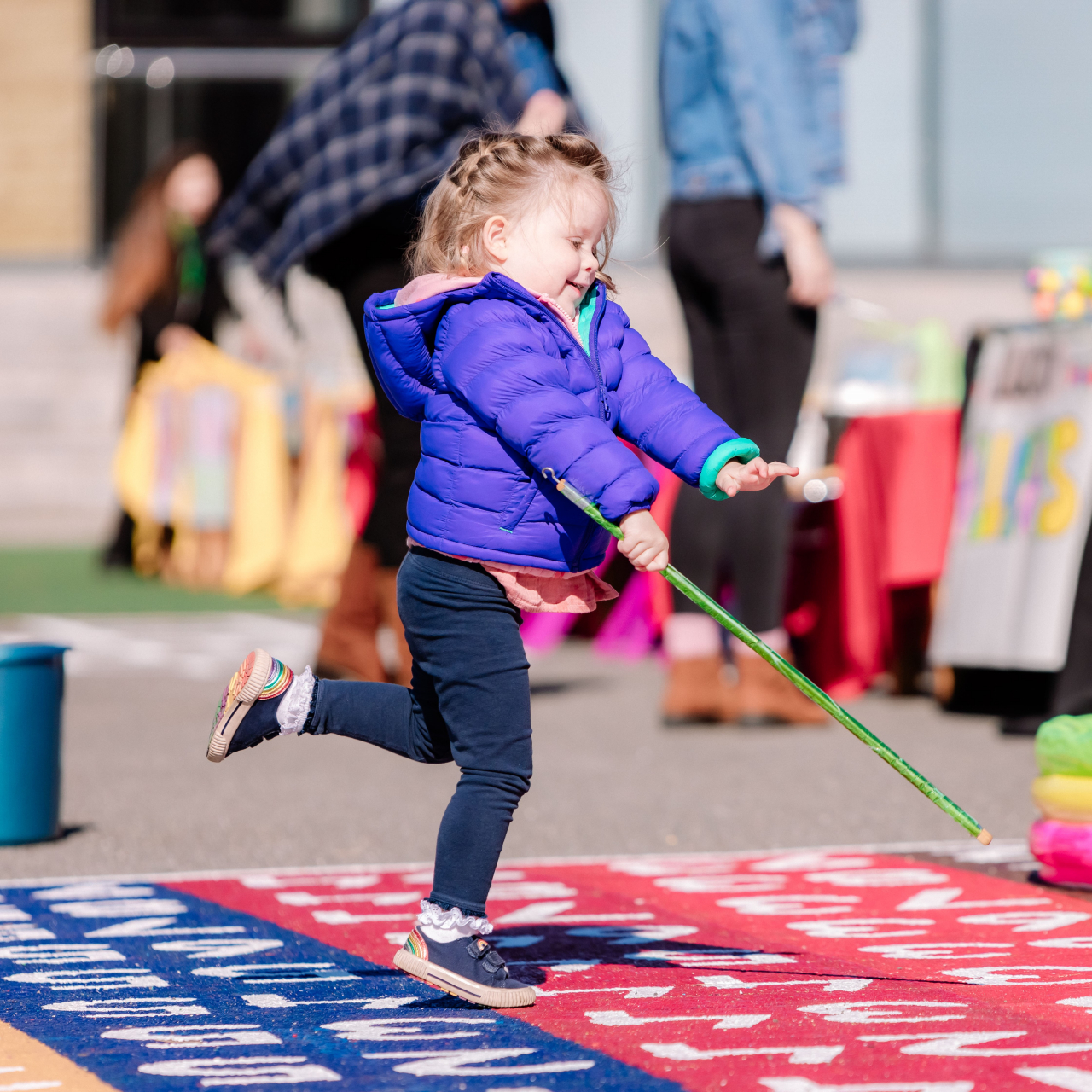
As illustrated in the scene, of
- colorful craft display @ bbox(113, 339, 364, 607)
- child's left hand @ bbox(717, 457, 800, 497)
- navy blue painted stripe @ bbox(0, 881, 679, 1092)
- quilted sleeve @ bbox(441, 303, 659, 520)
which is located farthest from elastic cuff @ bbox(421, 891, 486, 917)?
colorful craft display @ bbox(113, 339, 364, 607)

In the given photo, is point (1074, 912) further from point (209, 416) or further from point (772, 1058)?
point (209, 416)

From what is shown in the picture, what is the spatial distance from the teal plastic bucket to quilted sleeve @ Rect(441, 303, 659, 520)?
162 cm

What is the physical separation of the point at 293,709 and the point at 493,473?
0.48 meters

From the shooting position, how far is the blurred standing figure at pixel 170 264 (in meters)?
11.4

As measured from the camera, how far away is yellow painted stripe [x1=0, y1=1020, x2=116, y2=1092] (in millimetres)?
2469

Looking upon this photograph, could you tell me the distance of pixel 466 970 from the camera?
291 cm

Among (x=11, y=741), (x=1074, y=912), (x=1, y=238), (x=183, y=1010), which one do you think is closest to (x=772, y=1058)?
(x=183, y=1010)

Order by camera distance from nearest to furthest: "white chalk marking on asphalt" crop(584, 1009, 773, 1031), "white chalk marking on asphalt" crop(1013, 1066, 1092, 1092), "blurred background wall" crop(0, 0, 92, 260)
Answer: "white chalk marking on asphalt" crop(1013, 1066, 1092, 1092)
"white chalk marking on asphalt" crop(584, 1009, 773, 1031)
"blurred background wall" crop(0, 0, 92, 260)

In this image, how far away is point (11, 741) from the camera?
14.0ft

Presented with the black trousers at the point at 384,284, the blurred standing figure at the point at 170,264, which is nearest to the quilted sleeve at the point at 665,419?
the black trousers at the point at 384,284

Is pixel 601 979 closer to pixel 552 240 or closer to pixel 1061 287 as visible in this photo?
pixel 552 240

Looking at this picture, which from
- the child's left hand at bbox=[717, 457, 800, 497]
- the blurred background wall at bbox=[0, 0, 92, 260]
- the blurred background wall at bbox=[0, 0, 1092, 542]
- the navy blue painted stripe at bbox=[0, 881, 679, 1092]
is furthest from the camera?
the blurred background wall at bbox=[0, 0, 92, 260]

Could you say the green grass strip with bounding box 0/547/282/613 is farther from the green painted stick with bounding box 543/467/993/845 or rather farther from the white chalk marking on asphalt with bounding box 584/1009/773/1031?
A: the white chalk marking on asphalt with bounding box 584/1009/773/1031

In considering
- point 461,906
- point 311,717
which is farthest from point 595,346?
point 461,906
